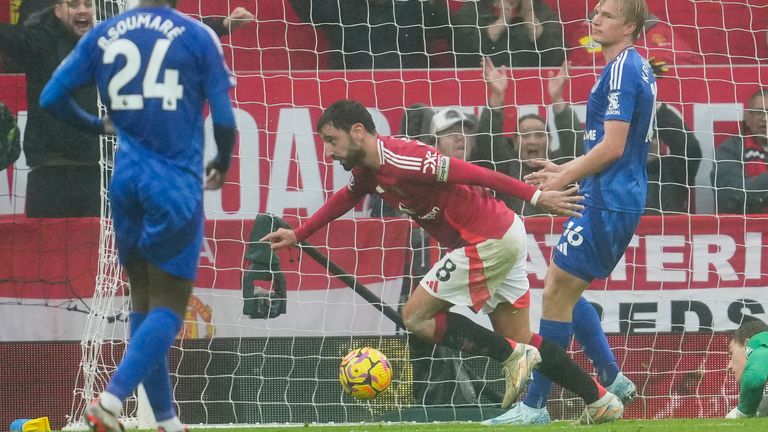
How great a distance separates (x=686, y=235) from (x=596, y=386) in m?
2.14

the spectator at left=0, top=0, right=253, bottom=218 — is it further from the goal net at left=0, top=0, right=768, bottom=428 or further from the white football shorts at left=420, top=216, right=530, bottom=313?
the white football shorts at left=420, top=216, right=530, bottom=313

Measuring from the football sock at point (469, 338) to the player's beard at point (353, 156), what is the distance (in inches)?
36.4

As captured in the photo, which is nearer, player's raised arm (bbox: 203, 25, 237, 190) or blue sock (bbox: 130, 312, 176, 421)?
player's raised arm (bbox: 203, 25, 237, 190)

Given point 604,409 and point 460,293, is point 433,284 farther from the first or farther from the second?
point 604,409

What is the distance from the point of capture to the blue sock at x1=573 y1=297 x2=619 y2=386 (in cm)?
661

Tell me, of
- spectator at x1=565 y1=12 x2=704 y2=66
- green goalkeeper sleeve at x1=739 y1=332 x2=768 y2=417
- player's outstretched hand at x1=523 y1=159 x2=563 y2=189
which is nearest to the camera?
player's outstretched hand at x1=523 y1=159 x2=563 y2=189

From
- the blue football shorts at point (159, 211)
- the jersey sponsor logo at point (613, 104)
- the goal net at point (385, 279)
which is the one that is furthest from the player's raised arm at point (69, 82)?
the goal net at point (385, 279)

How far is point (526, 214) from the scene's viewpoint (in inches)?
343

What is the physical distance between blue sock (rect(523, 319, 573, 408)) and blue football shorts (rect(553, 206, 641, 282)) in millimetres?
322

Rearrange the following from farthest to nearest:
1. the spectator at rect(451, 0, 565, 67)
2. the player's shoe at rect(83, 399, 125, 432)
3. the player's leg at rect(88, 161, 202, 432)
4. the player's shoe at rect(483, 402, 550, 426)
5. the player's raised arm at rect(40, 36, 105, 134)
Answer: the spectator at rect(451, 0, 565, 67) → the player's shoe at rect(483, 402, 550, 426) → the player's raised arm at rect(40, 36, 105, 134) → the player's leg at rect(88, 161, 202, 432) → the player's shoe at rect(83, 399, 125, 432)

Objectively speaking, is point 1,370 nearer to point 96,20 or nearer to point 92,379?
point 92,379

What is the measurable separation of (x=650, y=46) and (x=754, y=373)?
3.43 meters

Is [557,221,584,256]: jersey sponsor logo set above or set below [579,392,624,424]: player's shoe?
above

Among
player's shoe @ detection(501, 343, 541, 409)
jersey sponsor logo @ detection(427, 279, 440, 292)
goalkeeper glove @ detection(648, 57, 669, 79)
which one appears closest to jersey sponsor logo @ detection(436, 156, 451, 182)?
jersey sponsor logo @ detection(427, 279, 440, 292)
